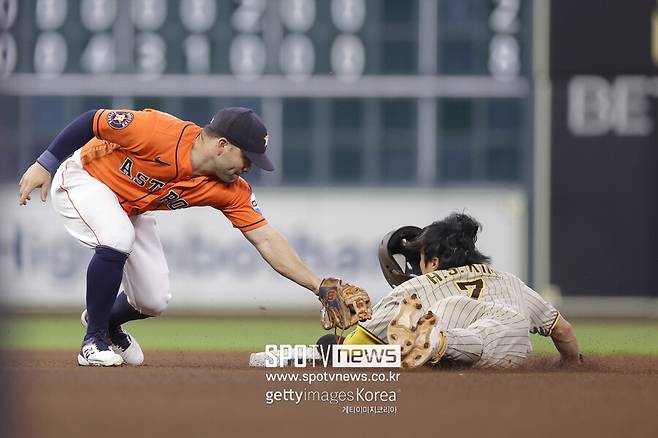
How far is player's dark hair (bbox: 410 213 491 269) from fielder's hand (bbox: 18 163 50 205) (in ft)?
3.76

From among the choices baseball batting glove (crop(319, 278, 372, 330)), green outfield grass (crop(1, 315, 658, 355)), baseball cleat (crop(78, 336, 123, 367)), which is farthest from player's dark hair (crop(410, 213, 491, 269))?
green outfield grass (crop(1, 315, 658, 355))

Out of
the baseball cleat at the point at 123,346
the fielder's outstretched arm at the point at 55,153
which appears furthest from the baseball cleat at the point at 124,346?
the fielder's outstretched arm at the point at 55,153

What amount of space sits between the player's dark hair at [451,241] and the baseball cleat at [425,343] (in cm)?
38

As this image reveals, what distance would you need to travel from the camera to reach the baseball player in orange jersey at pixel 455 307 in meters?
3.29

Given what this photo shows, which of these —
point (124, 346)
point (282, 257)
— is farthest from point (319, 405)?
point (124, 346)

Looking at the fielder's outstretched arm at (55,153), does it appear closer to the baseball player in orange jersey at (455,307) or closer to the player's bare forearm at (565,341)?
the baseball player in orange jersey at (455,307)

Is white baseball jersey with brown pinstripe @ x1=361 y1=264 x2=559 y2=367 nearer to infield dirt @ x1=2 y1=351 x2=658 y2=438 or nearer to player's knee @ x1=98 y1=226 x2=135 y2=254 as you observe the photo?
infield dirt @ x1=2 y1=351 x2=658 y2=438

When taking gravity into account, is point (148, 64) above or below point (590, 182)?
above

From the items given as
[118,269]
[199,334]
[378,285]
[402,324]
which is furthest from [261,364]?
[378,285]

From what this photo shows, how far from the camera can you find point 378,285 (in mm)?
9391

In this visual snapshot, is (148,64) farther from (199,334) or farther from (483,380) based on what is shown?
(483,380)

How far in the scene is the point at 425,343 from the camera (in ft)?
10.6

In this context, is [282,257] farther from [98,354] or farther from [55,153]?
[55,153]

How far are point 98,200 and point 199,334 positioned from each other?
3.87 meters
